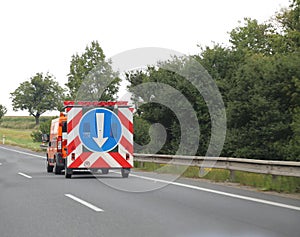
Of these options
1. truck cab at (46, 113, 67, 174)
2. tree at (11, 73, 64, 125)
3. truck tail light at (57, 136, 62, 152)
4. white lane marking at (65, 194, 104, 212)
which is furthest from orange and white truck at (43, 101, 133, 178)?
tree at (11, 73, 64, 125)

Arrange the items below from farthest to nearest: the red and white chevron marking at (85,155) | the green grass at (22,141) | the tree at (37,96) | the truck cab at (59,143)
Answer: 1. the tree at (37,96)
2. the green grass at (22,141)
3. the truck cab at (59,143)
4. the red and white chevron marking at (85,155)

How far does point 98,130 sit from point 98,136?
7.8 inches

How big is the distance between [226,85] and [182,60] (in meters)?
5.12

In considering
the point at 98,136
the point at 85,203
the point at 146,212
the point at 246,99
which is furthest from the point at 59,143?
the point at 246,99

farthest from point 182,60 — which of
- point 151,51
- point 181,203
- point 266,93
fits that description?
point 181,203

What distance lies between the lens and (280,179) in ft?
42.2

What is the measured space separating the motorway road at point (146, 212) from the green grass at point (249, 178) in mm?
971

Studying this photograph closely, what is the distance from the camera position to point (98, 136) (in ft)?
54.6

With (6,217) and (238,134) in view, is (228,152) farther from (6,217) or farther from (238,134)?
(6,217)

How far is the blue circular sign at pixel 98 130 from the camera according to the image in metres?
16.6

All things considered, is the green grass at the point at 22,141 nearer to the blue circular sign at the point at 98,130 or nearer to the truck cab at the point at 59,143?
the truck cab at the point at 59,143

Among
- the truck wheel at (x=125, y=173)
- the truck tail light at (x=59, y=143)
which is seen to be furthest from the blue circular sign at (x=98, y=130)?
the truck tail light at (x=59, y=143)

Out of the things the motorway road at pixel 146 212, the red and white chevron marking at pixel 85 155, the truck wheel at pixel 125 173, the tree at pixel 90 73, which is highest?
the tree at pixel 90 73

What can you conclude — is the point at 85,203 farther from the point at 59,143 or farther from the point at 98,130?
the point at 59,143
